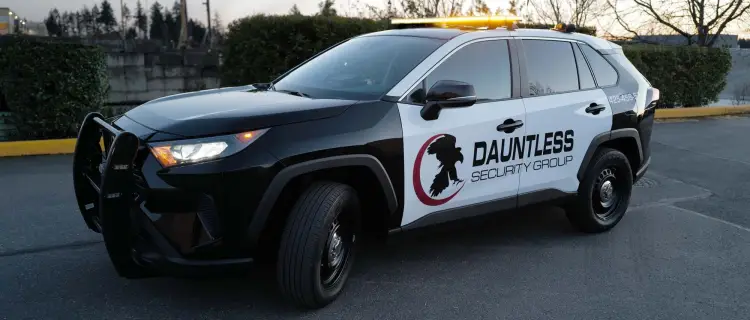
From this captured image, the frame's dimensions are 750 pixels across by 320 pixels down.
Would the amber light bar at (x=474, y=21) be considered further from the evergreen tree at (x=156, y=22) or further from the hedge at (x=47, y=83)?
the evergreen tree at (x=156, y=22)

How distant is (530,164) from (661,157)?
18.8ft

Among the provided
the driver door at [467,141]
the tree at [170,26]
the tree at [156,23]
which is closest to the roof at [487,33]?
the driver door at [467,141]

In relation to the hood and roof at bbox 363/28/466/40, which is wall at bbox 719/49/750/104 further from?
the hood

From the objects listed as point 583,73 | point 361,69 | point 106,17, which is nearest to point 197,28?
point 106,17

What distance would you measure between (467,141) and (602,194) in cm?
181

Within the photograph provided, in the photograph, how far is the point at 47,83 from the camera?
804cm

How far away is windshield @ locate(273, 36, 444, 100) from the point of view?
3.91 metres

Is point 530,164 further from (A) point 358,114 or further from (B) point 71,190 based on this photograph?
(B) point 71,190

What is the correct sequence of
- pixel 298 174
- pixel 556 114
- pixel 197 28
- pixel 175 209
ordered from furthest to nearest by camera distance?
1. pixel 197 28
2. pixel 556 114
3. pixel 298 174
4. pixel 175 209

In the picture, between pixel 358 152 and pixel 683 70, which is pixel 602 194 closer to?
pixel 358 152

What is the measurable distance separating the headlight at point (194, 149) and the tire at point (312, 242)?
505 mm

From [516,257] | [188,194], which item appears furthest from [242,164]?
[516,257]

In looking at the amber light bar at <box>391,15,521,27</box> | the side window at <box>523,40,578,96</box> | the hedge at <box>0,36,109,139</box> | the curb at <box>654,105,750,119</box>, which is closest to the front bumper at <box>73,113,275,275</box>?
the side window at <box>523,40,578,96</box>

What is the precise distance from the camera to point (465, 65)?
4160mm
